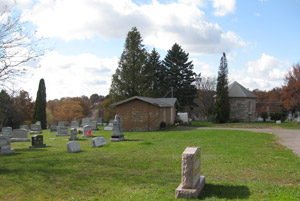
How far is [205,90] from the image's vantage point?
→ 62.2 m

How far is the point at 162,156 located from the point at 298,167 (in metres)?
4.84

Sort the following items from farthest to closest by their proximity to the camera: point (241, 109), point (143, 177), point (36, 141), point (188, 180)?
point (241, 109)
point (36, 141)
point (143, 177)
point (188, 180)

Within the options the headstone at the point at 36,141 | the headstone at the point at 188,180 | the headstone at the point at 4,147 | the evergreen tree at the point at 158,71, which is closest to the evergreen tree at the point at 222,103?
the evergreen tree at the point at 158,71

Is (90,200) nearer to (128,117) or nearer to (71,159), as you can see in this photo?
(71,159)

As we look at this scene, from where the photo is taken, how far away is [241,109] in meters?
41.8

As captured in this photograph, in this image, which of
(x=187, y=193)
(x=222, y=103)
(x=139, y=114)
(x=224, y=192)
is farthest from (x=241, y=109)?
(x=187, y=193)

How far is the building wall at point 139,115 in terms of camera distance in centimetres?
2823

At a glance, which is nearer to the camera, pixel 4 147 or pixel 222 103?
pixel 4 147

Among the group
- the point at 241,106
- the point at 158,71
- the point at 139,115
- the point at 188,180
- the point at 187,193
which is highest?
the point at 158,71

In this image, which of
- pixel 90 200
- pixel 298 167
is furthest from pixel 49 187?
pixel 298 167

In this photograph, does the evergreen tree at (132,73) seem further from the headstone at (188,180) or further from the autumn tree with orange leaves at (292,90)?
the headstone at (188,180)

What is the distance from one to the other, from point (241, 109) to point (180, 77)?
15.5 metres

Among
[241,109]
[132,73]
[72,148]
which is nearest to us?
[72,148]

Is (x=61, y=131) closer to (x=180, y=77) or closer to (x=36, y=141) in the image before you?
(x=36, y=141)
